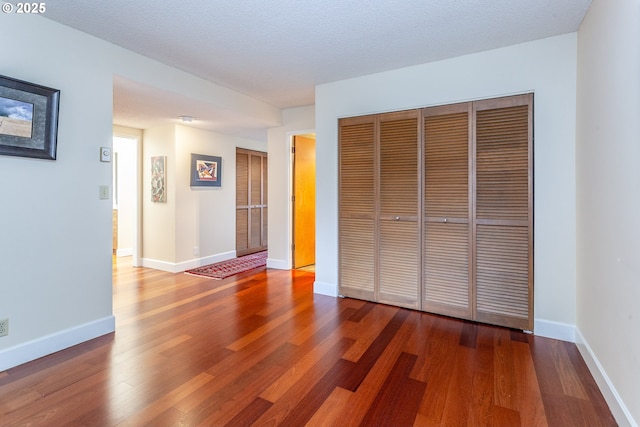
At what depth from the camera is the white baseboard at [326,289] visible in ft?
12.0

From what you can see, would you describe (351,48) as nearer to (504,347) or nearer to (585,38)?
(585,38)

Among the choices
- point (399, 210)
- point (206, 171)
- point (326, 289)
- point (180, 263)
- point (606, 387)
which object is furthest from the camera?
point (206, 171)

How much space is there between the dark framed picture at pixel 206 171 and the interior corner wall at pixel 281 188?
1010 mm

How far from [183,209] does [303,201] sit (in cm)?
186

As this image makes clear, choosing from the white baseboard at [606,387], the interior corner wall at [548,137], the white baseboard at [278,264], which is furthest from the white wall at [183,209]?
the white baseboard at [606,387]

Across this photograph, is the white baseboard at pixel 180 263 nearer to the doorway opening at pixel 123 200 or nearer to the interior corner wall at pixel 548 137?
the doorway opening at pixel 123 200

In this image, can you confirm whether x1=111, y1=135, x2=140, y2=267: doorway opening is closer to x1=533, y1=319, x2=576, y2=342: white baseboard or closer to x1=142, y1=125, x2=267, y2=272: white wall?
x1=142, y1=125, x2=267, y2=272: white wall

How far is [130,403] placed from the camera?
1.74 metres

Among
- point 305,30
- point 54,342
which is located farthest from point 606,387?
point 54,342

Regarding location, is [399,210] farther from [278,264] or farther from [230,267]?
[230,267]

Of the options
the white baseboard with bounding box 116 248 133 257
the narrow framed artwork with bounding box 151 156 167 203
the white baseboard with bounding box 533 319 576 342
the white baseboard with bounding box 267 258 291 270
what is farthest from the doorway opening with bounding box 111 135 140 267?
the white baseboard with bounding box 533 319 576 342

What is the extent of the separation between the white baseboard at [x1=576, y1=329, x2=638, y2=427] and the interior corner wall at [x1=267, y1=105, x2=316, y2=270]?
3.63 meters

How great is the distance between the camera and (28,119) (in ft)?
7.14

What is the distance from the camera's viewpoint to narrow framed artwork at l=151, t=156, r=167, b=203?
15.9 feet
